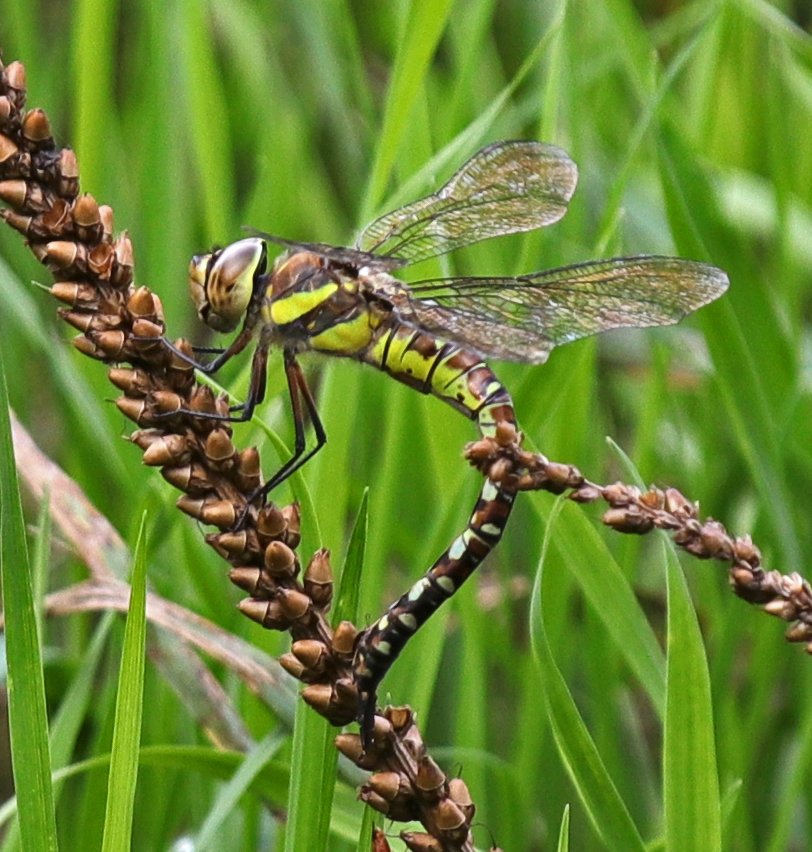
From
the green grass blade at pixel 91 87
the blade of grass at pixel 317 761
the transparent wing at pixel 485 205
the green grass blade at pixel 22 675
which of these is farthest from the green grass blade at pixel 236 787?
the green grass blade at pixel 91 87

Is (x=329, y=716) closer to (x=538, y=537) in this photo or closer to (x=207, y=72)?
(x=538, y=537)

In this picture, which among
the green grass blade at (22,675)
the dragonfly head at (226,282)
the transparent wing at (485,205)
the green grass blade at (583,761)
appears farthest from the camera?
the transparent wing at (485,205)

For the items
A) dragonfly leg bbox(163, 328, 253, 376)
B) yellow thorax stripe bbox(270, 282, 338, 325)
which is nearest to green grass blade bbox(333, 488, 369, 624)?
dragonfly leg bbox(163, 328, 253, 376)

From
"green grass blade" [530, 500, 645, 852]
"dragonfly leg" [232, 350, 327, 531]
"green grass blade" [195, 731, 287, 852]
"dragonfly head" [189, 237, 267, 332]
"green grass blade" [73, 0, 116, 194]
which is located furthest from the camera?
"green grass blade" [73, 0, 116, 194]

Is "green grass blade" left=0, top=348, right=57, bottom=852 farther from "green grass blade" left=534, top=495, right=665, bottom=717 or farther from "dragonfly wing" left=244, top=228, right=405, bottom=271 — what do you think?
"dragonfly wing" left=244, top=228, right=405, bottom=271

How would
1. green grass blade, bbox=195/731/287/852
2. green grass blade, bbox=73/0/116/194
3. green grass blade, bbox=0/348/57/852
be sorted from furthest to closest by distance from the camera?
green grass blade, bbox=73/0/116/194 → green grass blade, bbox=195/731/287/852 → green grass blade, bbox=0/348/57/852

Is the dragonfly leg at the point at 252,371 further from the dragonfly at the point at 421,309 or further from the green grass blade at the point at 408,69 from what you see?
the green grass blade at the point at 408,69

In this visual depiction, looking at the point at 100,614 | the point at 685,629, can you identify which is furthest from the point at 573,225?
the point at 685,629
